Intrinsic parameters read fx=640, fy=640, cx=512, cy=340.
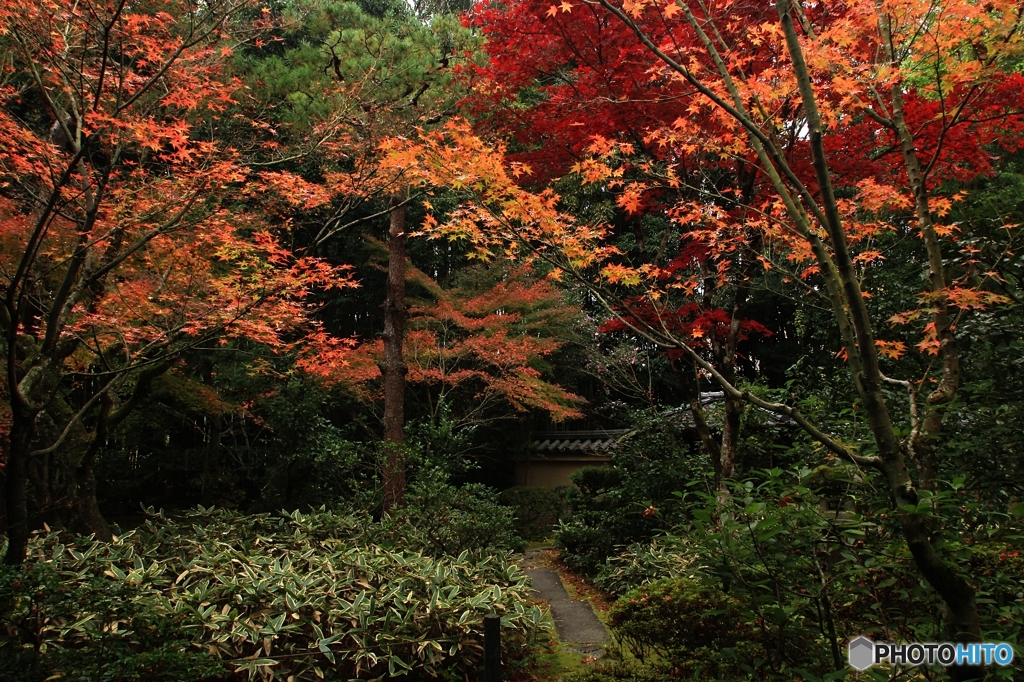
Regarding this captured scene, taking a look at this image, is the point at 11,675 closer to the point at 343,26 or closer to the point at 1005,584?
the point at 1005,584

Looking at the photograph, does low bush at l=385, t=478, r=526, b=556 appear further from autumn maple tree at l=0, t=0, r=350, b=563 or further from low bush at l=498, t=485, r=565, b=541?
low bush at l=498, t=485, r=565, b=541

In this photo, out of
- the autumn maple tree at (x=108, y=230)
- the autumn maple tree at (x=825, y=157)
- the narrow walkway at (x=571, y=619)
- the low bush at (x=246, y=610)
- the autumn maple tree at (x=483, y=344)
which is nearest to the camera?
the autumn maple tree at (x=825, y=157)

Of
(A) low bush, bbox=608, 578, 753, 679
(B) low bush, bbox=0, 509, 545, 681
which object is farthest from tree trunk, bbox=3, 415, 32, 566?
(A) low bush, bbox=608, 578, 753, 679

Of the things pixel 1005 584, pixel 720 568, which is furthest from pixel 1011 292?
pixel 720 568

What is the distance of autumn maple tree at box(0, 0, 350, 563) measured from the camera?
4.30 m

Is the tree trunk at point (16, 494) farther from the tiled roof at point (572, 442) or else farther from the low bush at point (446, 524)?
the tiled roof at point (572, 442)

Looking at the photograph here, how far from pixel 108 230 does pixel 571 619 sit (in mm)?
5369

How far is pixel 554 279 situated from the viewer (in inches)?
231

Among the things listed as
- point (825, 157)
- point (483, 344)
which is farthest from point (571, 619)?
point (483, 344)

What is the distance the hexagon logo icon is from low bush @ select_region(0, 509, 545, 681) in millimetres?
2673

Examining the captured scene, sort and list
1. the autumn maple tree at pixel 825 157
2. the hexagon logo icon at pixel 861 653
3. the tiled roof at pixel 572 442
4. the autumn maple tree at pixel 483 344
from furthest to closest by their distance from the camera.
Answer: the tiled roof at pixel 572 442
the autumn maple tree at pixel 483 344
the hexagon logo icon at pixel 861 653
the autumn maple tree at pixel 825 157

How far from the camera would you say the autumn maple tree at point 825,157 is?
2.48 m

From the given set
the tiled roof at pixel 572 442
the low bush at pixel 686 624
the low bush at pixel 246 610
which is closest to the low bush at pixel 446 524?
the low bush at pixel 246 610

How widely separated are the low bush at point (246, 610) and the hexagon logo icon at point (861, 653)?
105 inches
